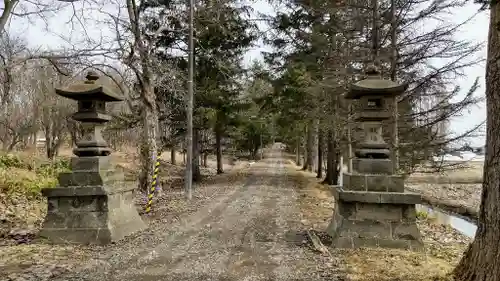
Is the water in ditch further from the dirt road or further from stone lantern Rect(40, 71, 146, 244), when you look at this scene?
stone lantern Rect(40, 71, 146, 244)

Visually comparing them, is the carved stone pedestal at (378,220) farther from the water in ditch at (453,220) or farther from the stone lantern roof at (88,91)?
the water in ditch at (453,220)

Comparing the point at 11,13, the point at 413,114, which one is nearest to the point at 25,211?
the point at 11,13

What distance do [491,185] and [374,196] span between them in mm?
3156

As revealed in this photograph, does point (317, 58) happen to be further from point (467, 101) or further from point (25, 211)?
point (25, 211)

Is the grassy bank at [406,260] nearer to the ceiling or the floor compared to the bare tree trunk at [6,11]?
nearer to the floor

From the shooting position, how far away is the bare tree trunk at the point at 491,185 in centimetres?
375

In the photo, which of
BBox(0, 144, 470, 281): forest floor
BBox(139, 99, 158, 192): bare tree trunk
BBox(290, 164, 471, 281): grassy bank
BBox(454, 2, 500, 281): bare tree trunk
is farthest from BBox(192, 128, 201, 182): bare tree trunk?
BBox(454, 2, 500, 281): bare tree trunk

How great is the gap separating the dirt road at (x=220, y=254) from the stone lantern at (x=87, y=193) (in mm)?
891

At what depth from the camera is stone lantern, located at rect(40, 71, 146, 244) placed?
7.39 metres

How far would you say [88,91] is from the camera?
24.9ft

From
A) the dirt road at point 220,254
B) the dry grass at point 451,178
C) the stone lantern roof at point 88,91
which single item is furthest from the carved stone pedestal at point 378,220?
the dry grass at point 451,178

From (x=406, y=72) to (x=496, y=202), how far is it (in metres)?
8.78

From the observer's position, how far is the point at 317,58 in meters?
18.9

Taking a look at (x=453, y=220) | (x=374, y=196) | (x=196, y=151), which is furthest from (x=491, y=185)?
(x=196, y=151)
